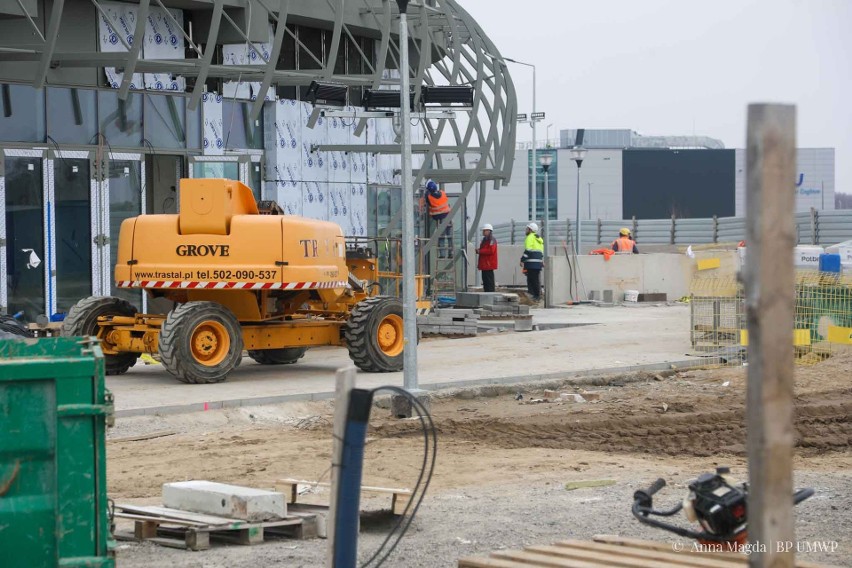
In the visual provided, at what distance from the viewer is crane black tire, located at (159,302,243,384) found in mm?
16344

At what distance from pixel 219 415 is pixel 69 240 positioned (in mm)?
10516

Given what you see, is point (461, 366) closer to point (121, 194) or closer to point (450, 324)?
point (450, 324)

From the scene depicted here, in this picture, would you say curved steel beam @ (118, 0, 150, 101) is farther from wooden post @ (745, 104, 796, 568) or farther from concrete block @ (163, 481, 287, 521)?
wooden post @ (745, 104, 796, 568)

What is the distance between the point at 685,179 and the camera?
301ft

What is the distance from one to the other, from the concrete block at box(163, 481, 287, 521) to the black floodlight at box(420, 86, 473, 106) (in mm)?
16957

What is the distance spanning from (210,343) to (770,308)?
1339 centimetres

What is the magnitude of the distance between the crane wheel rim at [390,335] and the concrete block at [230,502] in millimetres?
9388

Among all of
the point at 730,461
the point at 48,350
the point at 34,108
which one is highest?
the point at 34,108

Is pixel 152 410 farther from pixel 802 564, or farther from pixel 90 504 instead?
pixel 802 564

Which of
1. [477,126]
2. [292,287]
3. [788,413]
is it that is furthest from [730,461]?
[477,126]

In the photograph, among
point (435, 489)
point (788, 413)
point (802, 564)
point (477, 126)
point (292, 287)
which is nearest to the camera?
point (788, 413)

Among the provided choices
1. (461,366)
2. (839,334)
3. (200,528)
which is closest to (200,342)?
(461,366)

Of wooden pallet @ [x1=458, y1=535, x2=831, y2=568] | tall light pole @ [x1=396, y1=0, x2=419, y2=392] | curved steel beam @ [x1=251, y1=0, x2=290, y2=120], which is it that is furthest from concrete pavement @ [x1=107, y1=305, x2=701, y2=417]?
wooden pallet @ [x1=458, y1=535, x2=831, y2=568]

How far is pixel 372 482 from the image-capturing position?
35.4 feet
